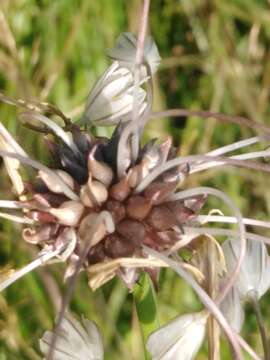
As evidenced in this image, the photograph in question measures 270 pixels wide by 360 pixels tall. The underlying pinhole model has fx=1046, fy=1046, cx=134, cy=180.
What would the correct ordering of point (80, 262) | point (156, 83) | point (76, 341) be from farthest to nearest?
point (156, 83) → point (76, 341) → point (80, 262)

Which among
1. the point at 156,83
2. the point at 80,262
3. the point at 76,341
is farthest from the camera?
the point at 156,83

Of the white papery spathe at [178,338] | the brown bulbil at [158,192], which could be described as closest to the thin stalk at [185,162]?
the brown bulbil at [158,192]

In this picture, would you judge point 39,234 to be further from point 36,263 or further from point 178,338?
point 178,338

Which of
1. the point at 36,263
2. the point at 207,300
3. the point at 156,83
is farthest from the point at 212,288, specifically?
the point at 156,83

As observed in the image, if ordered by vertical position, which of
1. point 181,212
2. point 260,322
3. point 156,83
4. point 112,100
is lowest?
point 260,322

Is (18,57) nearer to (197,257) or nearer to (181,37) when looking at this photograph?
(181,37)

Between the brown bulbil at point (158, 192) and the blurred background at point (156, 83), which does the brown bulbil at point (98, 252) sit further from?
the blurred background at point (156, 83)

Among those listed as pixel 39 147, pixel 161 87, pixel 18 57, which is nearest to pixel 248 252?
pixel 39 147
